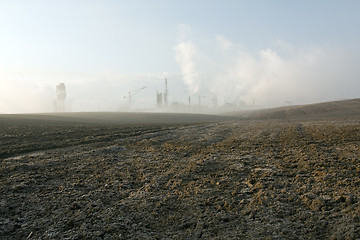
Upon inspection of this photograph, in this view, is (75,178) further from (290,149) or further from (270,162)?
(290,149)

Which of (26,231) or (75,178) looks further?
(75,178)

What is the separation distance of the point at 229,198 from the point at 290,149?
6643 mm

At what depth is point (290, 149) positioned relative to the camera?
11766 millimetres

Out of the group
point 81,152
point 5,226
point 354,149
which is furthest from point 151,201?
point 354,149

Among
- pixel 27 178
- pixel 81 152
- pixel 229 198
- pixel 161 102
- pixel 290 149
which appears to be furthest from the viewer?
pixel 161 102

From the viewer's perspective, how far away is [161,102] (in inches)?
5969

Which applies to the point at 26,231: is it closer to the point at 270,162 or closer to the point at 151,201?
the point at 151,201

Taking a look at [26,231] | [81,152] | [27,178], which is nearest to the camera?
[26,231]

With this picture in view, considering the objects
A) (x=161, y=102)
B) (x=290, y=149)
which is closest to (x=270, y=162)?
(x=290, y=149)

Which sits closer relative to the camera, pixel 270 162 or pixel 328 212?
pixel 328 212

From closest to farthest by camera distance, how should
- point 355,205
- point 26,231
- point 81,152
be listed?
1. point 26,231
2. point 355,205
3. point 81,152

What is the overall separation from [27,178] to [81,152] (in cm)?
446

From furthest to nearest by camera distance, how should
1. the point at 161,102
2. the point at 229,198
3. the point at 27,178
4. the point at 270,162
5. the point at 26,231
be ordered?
the point at 161,102, the point at 270,162, the point at 27,178, the point at 229,198, the point at 26,231

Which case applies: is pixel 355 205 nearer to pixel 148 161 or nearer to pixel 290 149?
pixel 290 149
